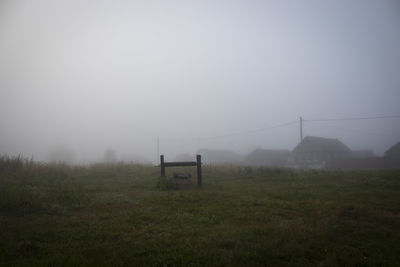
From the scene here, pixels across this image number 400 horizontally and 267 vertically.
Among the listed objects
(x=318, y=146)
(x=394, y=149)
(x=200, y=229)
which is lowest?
(x=200, y=229)

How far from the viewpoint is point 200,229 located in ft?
17.4

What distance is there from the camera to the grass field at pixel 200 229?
401cm

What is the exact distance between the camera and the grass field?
401 cm

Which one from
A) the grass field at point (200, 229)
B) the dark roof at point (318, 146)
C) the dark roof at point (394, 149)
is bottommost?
the grass field at point (200, 229)

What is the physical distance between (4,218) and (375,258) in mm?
7420

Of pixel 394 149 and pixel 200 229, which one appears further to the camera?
pixel 394 149

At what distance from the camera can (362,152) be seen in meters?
58.0

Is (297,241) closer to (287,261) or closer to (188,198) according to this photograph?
(287,261)

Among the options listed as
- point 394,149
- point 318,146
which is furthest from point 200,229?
point 318,146

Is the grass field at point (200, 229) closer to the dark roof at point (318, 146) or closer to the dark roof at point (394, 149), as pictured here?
the dark roof at point (394, 149)

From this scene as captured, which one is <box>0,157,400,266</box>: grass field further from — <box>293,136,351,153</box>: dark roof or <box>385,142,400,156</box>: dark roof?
<box>293,136,351,153</box>: dark roof

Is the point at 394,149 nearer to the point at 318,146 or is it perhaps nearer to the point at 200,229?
the point at 318,146

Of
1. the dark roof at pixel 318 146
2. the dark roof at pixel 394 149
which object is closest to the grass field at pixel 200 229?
the dark roof at pixel 394 149

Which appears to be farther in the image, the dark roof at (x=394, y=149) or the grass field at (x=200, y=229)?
the dark roof at (x=394, y=149)
